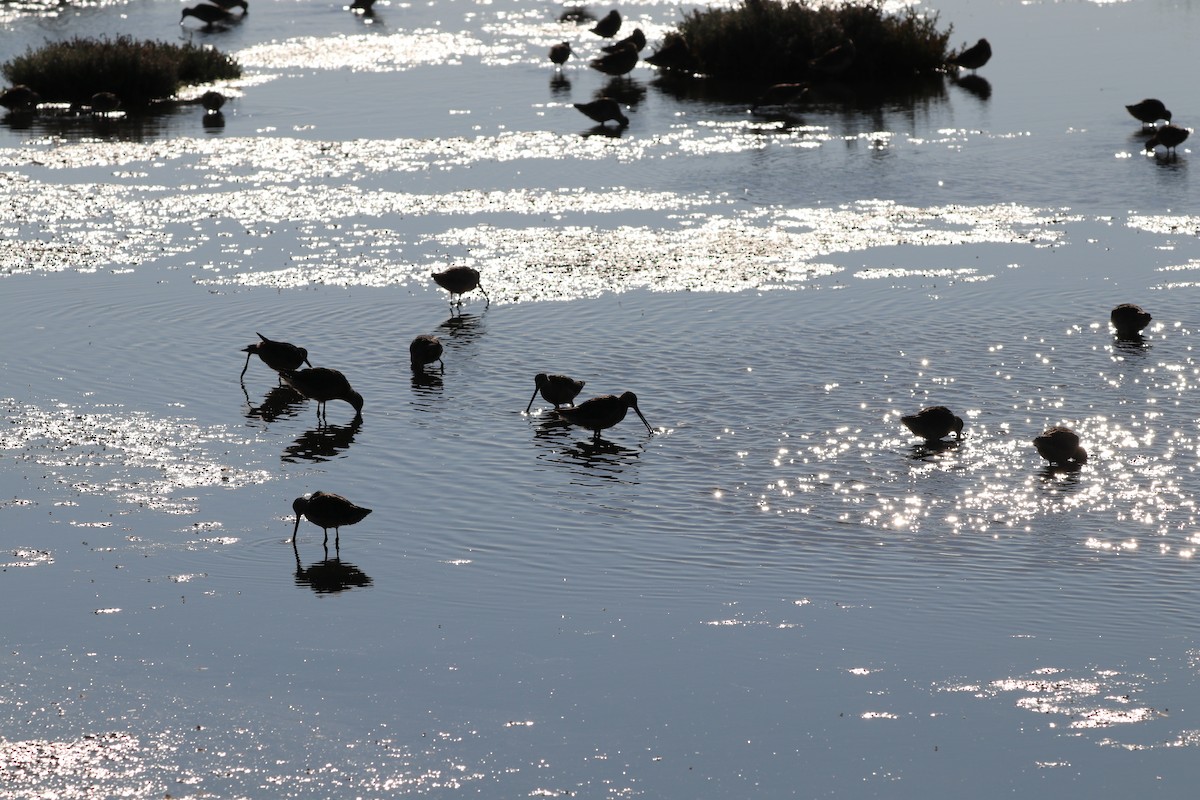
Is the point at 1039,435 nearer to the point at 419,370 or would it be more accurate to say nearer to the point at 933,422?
the point at 933,422

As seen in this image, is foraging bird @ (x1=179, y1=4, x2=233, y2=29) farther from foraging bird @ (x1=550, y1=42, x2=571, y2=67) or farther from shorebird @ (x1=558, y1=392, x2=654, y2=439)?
shorebird @ (x1=558, y1=392, x2=654, y2=439)

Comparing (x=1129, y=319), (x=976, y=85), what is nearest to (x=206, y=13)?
(x=976, y=85)

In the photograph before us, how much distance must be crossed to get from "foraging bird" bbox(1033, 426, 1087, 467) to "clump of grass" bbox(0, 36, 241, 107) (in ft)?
103

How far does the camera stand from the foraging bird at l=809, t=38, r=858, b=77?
42969 mm

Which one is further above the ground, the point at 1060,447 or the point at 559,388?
the point at 559,388

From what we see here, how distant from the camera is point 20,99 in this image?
41281 millimetres

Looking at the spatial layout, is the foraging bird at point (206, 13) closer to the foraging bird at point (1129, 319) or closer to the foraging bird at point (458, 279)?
the foraging bird at point (458, 279)

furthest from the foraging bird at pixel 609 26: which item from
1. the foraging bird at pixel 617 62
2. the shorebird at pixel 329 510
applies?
the shorebird at pixel 329 510

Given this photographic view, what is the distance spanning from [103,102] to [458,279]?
2097cm

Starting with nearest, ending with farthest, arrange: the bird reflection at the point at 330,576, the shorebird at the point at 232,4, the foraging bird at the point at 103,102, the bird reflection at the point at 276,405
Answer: the bird reflection at the point at 330,576, the bird reflection at the point at 276,405, the foraging bird at the point at 103,102, the shorebird at the point at 232,4

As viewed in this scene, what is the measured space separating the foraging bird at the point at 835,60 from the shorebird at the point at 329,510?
3132cm

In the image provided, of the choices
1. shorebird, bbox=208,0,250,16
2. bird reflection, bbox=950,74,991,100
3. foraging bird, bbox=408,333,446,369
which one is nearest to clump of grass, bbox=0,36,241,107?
bird reflection, bbox=950,74,991,100

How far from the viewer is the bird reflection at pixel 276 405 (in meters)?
18.3

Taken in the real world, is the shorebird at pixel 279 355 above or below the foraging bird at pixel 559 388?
above
